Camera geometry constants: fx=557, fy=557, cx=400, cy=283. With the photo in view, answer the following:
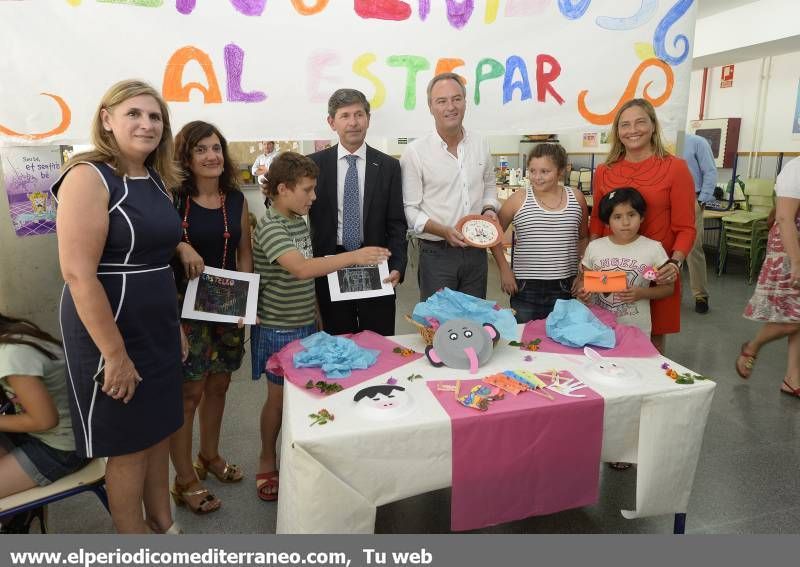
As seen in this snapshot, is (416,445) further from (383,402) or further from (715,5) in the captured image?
(715,5)

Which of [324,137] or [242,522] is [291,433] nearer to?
[242,522]

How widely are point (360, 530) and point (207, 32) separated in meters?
2.00

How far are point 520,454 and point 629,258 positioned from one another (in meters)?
1.11

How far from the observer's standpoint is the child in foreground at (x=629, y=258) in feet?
Result: 7.34

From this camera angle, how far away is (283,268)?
2.04 m

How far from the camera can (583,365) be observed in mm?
1779

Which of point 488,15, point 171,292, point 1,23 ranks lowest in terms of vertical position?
point 171,292

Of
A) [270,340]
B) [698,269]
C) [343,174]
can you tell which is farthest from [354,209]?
[698,269]

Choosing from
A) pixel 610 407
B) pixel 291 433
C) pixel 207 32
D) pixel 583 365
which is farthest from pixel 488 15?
pixel 291 433

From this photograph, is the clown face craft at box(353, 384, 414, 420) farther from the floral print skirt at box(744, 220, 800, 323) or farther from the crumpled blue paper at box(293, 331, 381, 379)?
the floral print skirt at box(744, 220, 800, 323)

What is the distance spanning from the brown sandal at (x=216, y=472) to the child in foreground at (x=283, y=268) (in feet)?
0.49

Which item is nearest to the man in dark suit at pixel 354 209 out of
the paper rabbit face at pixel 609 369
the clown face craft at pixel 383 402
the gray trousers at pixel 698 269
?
the clown face craft at pixel 383 402
